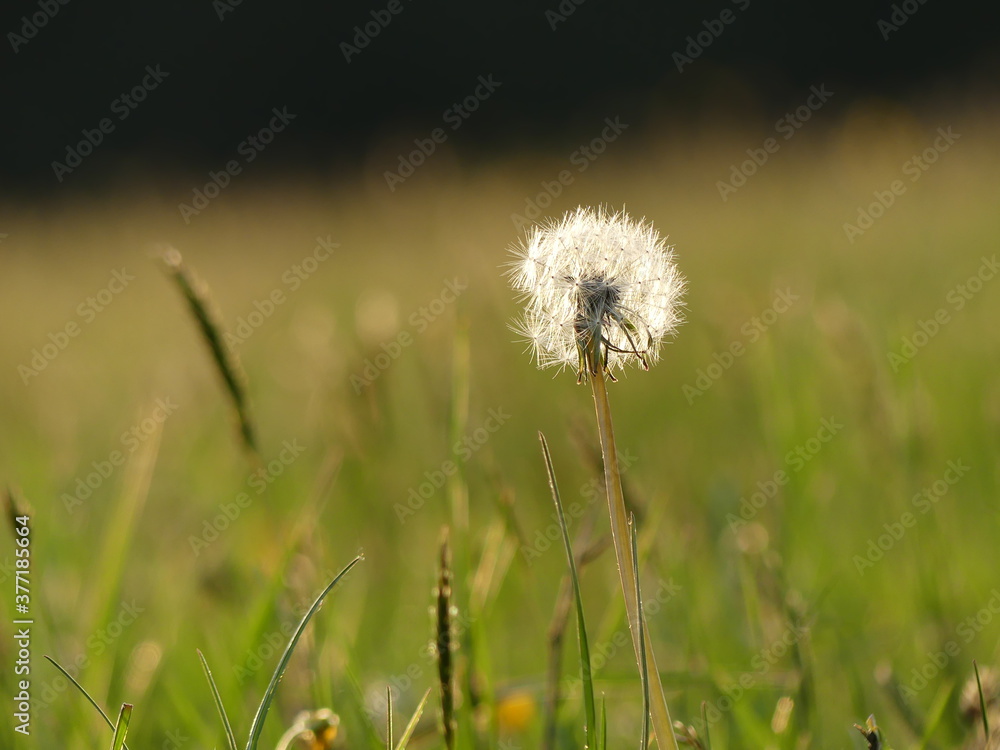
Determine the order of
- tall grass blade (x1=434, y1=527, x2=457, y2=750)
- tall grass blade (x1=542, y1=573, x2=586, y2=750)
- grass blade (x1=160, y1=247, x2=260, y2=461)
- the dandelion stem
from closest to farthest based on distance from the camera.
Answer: the dandelion stem → tall grass blade (x1=434, y1=527, x2=457, y2=750) → tall grass blade (x1=542, y1=573, x2=586, y2=750) → grass blade (x1=160, y1=247, x2=260, y2=461)

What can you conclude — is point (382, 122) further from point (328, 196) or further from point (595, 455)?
point (595, 455)

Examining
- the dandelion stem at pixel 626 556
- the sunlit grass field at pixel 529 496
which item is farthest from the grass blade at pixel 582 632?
the sunlit grass field at pixel 529 496

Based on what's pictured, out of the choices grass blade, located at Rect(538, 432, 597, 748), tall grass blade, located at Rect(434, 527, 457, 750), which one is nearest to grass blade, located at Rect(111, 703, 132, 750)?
tall grass blade, located at Rect(434, 527, 457, 750)

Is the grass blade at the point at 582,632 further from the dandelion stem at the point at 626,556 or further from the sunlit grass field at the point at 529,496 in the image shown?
the sunlit grass field at the point at 529,496

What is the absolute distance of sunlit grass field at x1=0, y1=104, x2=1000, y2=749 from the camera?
1.62 metres

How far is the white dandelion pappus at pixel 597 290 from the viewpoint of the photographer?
0.97m

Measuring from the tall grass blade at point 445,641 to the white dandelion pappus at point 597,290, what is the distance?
0.81 feet

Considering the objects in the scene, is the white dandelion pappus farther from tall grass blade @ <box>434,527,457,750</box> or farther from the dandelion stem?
tall grass blade @ <box>434,527,457,750</box>

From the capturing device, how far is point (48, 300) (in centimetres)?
818

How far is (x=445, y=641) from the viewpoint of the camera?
3.33ft

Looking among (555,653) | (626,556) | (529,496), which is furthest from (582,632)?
(529,496)

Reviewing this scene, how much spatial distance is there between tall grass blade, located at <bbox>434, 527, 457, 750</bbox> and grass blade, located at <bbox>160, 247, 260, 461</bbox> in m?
0.61

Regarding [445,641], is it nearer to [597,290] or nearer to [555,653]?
[555,653]

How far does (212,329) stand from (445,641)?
662mm
